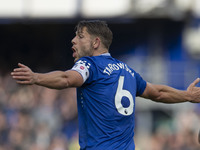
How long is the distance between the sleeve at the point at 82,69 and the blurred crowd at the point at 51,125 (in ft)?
27.1

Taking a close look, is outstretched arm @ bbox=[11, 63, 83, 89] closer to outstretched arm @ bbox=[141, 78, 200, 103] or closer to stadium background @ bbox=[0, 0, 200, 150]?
outstretched arm @ bbox=[141, 78, 200, 103]

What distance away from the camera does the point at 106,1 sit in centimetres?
1666

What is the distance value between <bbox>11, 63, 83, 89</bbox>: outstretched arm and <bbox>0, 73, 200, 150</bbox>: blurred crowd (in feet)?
27.6

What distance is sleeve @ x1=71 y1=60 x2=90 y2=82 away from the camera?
4.91 meters

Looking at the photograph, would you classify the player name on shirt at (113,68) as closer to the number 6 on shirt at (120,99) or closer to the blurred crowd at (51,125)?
the number 6 on shirt at (120,99)

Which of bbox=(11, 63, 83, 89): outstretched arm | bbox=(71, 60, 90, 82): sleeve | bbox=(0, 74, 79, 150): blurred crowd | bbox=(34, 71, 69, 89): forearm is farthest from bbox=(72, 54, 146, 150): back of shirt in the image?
bbox=(0, 74, 79, 150): blurred crowd

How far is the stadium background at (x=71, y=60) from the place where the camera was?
13547 millimetres

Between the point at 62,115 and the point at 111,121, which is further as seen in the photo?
the point at 62,115

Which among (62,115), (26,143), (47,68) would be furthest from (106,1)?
(26,143)

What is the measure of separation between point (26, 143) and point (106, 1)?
6150 mm

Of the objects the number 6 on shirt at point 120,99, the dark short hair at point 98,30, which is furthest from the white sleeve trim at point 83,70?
the dark short hair at point 98,30

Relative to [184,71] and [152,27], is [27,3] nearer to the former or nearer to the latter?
[152,27]

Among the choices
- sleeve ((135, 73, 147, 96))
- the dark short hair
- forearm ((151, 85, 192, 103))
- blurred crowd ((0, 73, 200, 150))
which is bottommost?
blurred crowd ((0, 73, 200, 150))

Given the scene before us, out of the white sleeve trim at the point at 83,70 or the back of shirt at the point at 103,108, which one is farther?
the back of shirt at the point at 103,108
